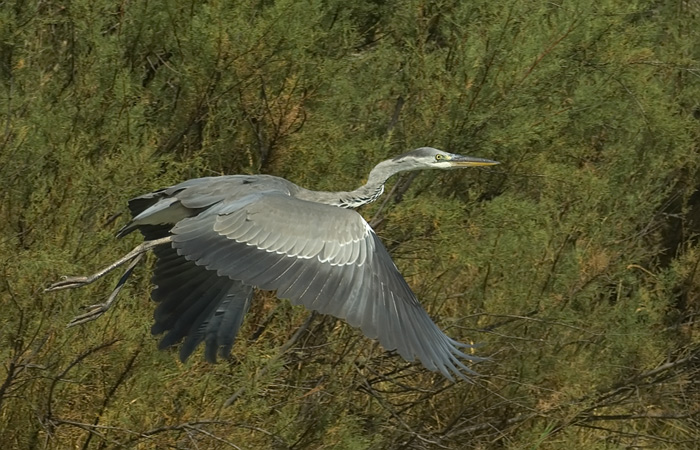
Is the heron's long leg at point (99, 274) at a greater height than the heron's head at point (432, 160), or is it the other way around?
the heron's long leg at point (99, 274)

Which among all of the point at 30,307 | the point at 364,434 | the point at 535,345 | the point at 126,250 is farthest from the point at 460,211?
the point at 30,307

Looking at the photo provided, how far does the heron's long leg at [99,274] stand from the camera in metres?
4.94

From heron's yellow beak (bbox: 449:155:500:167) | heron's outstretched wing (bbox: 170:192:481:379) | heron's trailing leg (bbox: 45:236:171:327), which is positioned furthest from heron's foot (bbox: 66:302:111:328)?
heron's yellow beak (bbox: 449:155:500:167)

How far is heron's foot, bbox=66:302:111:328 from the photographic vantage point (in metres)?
4.95

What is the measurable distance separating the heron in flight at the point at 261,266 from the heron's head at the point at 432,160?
43 centimetres

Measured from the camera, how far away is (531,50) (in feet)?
22.3

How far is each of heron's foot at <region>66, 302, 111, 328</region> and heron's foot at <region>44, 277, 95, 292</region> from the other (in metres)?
0.11

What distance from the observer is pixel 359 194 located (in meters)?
5.96

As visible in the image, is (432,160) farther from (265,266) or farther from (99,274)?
(99,274)

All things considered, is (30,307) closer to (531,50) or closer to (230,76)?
(230,76)

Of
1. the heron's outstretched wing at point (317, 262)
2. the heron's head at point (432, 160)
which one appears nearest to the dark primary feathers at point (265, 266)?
the heron's outstretched wing at point (317, 262)

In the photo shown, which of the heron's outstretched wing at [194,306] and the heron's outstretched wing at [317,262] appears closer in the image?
the heron's outstretched wing at [317,262]

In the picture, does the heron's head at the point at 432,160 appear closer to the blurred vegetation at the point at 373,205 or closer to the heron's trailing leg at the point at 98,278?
the blurred vegetation at the point at 373,205

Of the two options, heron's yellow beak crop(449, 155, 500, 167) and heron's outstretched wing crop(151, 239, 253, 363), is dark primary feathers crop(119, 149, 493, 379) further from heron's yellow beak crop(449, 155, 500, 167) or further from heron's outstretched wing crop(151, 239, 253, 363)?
heron's yellow beak crop(449, 155, 500, 167)
